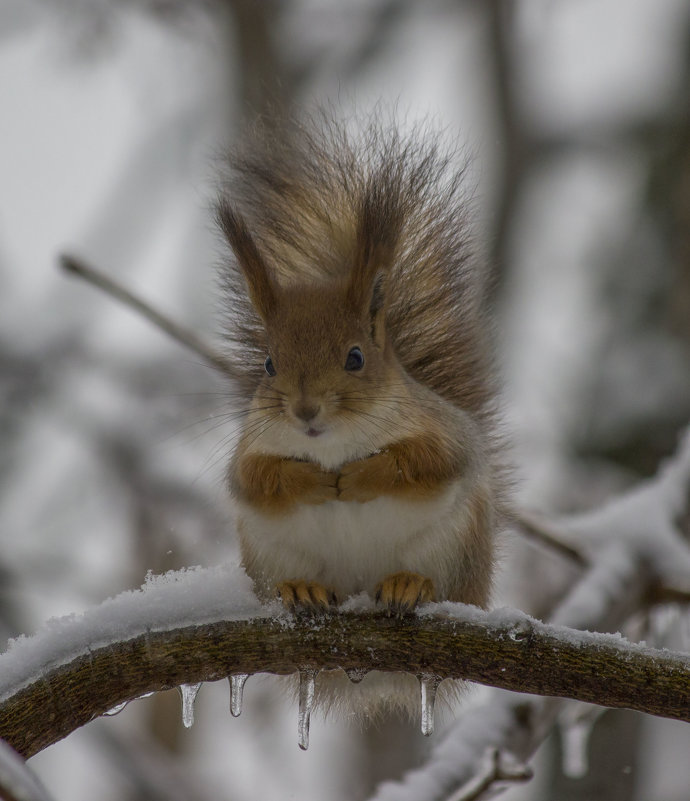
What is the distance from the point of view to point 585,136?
566 centimetres

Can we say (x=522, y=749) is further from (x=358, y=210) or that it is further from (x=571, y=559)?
(x=358, y=210)

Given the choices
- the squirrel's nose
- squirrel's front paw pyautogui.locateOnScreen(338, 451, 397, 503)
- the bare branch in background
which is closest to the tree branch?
squirrel's front paw pyautogui.locateOnScreen(338, 451, 397, 503)

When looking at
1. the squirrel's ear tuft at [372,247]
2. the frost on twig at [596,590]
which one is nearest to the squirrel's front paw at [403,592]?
the frost on twig at [596,590]

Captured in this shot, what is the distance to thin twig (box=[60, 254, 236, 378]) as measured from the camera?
2496 millimetres

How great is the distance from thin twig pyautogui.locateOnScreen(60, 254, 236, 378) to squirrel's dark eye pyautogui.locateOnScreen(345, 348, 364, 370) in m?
0.52

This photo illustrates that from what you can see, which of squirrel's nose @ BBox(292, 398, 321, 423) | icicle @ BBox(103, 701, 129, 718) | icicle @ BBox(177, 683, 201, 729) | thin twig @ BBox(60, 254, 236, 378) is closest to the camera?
icicle @ BBox(103, 701, 129, 718)

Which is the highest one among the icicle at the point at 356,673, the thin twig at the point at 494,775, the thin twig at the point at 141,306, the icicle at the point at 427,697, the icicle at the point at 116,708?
the thin twig at the point at 141,306

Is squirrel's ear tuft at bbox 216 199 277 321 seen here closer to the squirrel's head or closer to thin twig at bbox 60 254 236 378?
the squirrel's head

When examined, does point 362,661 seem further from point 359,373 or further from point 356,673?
point 359,373

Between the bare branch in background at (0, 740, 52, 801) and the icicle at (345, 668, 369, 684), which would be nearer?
the bare branch in background at (0, 740, 52, 801)

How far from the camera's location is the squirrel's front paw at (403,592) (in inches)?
67.7

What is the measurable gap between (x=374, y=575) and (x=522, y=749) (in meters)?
0.57

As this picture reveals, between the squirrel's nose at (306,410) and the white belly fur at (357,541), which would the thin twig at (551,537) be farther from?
the squirrel's nose at (306,410)

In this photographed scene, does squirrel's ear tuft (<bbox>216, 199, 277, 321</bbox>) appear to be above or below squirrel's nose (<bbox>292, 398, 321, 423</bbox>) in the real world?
above
